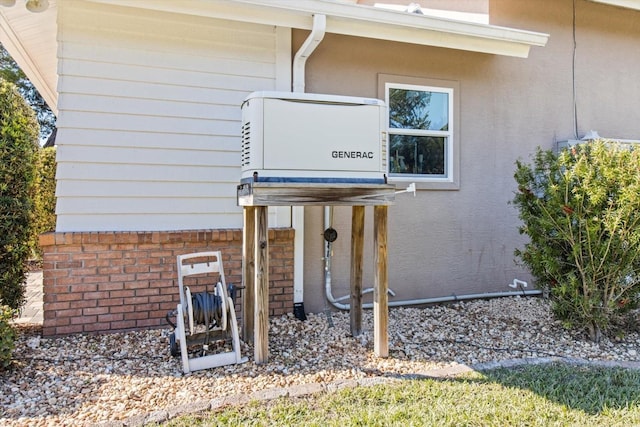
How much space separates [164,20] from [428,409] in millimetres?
4007

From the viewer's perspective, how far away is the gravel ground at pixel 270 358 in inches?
103

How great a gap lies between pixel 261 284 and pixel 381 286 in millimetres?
986

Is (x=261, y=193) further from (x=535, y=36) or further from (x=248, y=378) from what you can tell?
(x=535, y=36)

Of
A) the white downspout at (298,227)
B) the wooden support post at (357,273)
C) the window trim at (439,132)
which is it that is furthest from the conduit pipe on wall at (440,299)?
the window trim at (439,132)

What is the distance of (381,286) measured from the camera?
336 centimetres

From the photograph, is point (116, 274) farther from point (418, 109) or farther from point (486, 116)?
point (486, 116)

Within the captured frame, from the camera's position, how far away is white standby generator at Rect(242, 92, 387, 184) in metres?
2.96

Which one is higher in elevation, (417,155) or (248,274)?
(417,155)

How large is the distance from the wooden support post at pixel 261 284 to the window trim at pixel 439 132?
6.58 feet

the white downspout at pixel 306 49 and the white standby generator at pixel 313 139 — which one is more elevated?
the white downspout at pixel 306 49

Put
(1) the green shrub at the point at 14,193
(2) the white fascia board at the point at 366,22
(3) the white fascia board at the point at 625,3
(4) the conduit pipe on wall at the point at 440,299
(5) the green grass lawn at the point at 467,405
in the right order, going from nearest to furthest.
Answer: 1. (5) the green grass lawn at the point at 467,405
2. (2) the white fascia board at the point at 366,22
3. (1) the green shrub at the point at 14,193
4. (4) the conduit pipe on wall at the point at 440,299
5. (3) the white fascia board at the point at 625,3

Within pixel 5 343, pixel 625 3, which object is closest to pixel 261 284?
pixel 5 343

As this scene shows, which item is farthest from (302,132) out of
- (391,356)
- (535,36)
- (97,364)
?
(535,36)

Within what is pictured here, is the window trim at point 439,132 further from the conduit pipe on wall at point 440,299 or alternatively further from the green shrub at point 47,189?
the green shrub at point 47,189
